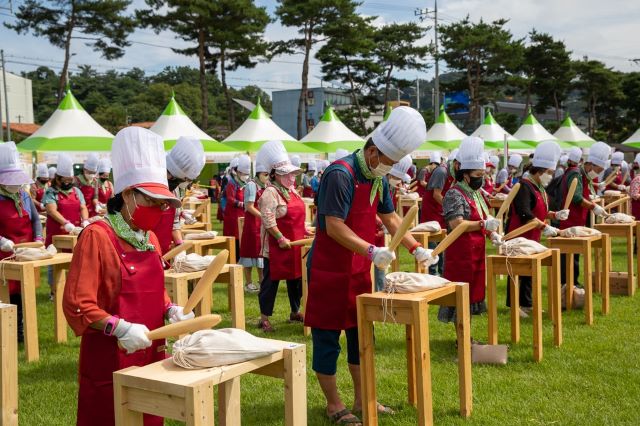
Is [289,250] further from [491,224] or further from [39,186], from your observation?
[39,186]

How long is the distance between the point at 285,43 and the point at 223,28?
3.90 metres

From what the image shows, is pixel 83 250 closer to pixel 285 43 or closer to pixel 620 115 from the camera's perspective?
pixel 285 43

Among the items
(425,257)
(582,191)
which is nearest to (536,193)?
(582,191)

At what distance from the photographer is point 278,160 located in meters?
7.44

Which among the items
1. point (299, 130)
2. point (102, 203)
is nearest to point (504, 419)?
point (102, 203)

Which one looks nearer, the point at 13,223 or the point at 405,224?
the point at 405,224

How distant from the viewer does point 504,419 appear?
460 cm

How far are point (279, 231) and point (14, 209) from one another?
2923 millimetres

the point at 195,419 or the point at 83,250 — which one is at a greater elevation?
the point at 83,250

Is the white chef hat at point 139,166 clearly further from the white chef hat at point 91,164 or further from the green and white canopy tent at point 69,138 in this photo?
the green and white canopy tent at point 69,138

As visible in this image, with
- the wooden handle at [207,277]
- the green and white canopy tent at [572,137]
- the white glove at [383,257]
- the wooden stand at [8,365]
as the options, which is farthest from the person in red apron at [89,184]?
the green and white canopy tent at [572,137]

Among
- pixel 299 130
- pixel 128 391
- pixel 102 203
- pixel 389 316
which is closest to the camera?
pixel 128 391

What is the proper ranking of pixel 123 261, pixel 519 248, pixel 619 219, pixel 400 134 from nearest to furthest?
pixel 123 261
pixel 400 134
pixel 519 248
pixel 619 219

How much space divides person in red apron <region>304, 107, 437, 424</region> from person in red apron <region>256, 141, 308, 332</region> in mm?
2740
